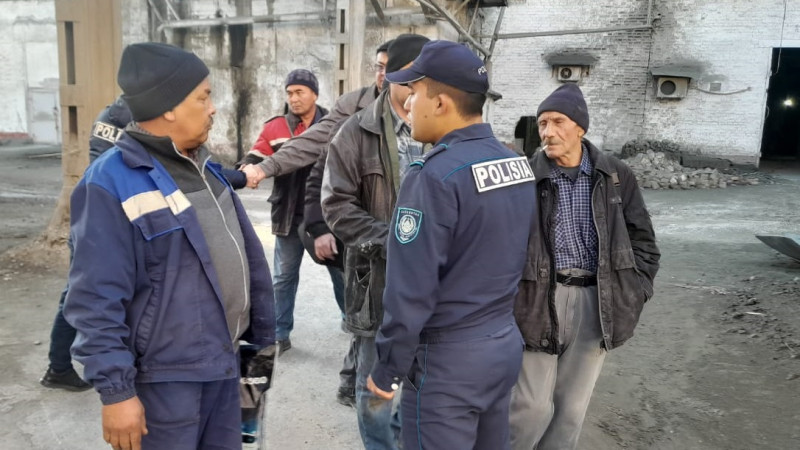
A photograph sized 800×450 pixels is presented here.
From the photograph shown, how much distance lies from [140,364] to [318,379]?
2132mm

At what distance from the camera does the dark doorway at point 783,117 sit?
2259 cm

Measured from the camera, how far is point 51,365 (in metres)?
3.61

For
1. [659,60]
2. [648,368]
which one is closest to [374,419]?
[648,368]

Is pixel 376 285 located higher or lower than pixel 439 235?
lower

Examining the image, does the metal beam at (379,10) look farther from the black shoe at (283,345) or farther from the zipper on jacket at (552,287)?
the zipper on jacket at (552,287)

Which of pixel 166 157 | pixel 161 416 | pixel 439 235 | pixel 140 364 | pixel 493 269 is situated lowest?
pixel 161 416

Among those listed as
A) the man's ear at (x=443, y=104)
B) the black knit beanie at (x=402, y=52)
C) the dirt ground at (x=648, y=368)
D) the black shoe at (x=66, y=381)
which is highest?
the black knit beanie at (x=402, y=52)

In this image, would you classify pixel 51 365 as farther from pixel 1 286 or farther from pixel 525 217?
pixel 525 217

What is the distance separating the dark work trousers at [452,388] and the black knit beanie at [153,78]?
1138mm

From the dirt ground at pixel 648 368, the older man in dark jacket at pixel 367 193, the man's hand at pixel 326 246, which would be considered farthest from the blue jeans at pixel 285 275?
the older man in dark jacket at pixel 367 193

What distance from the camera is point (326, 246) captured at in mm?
3240

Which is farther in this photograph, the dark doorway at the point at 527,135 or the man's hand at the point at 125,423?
the dark doorway at the point at 527,135

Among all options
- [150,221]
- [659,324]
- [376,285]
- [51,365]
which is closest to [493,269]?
[376,285]

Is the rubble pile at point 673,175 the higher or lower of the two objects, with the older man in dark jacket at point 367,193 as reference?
lower
